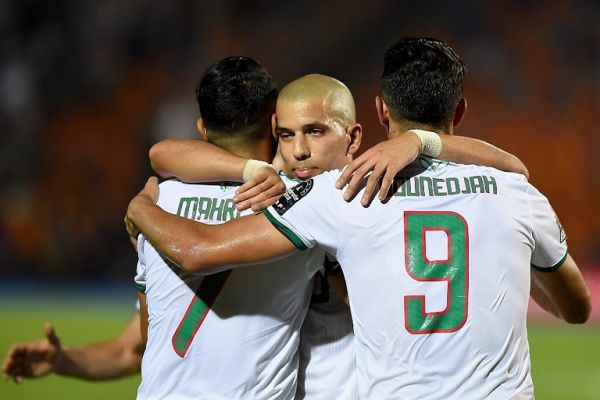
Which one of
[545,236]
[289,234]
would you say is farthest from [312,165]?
[545,236]

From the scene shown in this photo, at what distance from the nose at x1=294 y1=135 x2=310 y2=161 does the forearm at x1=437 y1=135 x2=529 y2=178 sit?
2.31ft

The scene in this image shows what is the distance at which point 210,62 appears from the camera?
17.2 meters

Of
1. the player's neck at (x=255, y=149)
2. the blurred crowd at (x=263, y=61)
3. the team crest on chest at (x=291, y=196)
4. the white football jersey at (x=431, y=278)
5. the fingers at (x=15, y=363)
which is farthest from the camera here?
the blurred crowd at (x=263, y=61)

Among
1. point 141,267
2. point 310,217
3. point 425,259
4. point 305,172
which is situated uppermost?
point 305,172

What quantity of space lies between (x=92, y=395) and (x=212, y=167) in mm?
5174

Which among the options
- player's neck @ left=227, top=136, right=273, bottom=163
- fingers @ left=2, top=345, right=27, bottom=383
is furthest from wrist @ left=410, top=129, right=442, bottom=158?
fingers @ left=2, top=345, right=27, bottom=383

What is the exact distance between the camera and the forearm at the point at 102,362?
4.11m

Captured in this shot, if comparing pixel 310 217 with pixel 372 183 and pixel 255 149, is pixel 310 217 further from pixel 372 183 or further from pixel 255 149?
pixel 255 149

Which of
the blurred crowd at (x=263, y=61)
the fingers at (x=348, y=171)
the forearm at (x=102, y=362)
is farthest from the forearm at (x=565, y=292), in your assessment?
the blurred crowd at (x=263, y=61)

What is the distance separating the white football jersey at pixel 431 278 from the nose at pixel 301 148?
60 cm

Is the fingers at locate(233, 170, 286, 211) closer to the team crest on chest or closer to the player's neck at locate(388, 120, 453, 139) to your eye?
the team crest on chest

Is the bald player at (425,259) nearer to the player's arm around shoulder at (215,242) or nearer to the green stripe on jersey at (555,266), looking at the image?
the player's arm around shoulder at (215,242)

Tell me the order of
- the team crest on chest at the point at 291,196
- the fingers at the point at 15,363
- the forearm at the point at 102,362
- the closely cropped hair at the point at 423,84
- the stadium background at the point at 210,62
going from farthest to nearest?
the stadium background at the point at 210,62, the forearm at the point at 102,362, the fingers at the point at 15,363, the closely cropped hair at the point at 423,84, the team crest on chest at the point at 291,196

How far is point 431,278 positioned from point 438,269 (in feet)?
0.13
